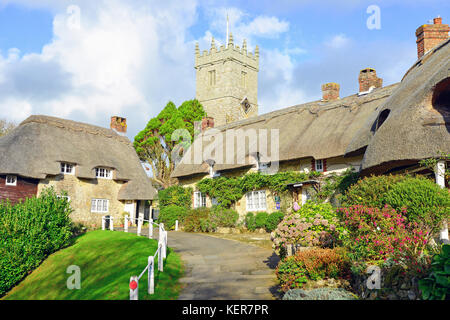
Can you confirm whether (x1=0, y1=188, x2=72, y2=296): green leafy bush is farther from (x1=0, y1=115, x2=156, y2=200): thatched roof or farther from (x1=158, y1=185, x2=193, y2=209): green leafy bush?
(x1=158, y1=185, x2=193, y2=209): green leafy bush

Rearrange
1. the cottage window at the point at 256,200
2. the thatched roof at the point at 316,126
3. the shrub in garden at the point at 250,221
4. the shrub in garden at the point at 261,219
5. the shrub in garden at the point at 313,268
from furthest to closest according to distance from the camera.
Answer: the cottage window at the point at 256,200
the shrub in garden at the point at 250,221
the shrub in garden at the point at 261,219
the thatched roof at the point at 316,126
the shrub in garden at the point at 313,268

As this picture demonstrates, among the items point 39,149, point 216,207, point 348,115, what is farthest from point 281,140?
point 39,149

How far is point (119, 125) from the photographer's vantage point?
117 feet

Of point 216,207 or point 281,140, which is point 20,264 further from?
point 281,140

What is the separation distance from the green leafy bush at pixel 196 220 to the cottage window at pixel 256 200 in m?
2.73

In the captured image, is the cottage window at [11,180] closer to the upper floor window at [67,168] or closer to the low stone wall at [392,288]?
the upper floor window at [67,168]

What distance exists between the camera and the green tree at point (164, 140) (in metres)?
39.5

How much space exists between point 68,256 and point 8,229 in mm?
2728

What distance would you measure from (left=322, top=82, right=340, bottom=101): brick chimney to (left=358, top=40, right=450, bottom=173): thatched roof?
1136 cm

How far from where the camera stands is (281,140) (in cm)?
2238

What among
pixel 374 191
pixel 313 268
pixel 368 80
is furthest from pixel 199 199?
pixel 313 268

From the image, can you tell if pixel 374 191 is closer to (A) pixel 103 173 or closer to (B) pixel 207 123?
(A) pixel 103 173

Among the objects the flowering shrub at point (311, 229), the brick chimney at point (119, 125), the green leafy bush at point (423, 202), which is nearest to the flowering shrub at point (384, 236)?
the green leafy bush at point (423, 202)

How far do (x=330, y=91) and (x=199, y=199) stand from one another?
1138 centimetres
